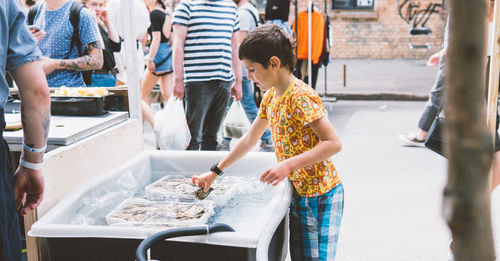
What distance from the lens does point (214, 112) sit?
153 inches

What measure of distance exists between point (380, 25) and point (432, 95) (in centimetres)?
1028

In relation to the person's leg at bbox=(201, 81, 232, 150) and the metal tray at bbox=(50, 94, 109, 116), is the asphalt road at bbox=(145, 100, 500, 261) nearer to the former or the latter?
the person's leg at bbox=(201, 81, 232, 150)

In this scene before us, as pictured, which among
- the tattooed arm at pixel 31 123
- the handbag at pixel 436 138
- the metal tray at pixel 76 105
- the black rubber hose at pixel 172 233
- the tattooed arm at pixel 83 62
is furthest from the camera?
the tattooed arm at pixel 83 62

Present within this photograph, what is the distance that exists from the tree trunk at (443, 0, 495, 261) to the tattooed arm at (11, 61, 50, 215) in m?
1.42

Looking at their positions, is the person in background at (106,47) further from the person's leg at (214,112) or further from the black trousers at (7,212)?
the black trousers at (7,212)

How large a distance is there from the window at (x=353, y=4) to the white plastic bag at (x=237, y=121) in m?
11.8

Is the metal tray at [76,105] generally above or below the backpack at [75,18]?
below

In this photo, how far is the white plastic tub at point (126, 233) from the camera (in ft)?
5.47

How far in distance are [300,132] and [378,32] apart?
545 inches

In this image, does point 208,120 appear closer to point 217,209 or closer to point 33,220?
point 217,209

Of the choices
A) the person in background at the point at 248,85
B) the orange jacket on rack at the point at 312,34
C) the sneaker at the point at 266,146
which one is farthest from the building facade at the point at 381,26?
the sneaker at the point at 266,146

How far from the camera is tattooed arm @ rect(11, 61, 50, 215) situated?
1.51 m

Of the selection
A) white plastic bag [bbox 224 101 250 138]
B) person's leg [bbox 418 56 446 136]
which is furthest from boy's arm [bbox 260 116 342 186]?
person's leg [bbox 418 56 446 136]

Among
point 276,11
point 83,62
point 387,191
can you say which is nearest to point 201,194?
point 83,62
